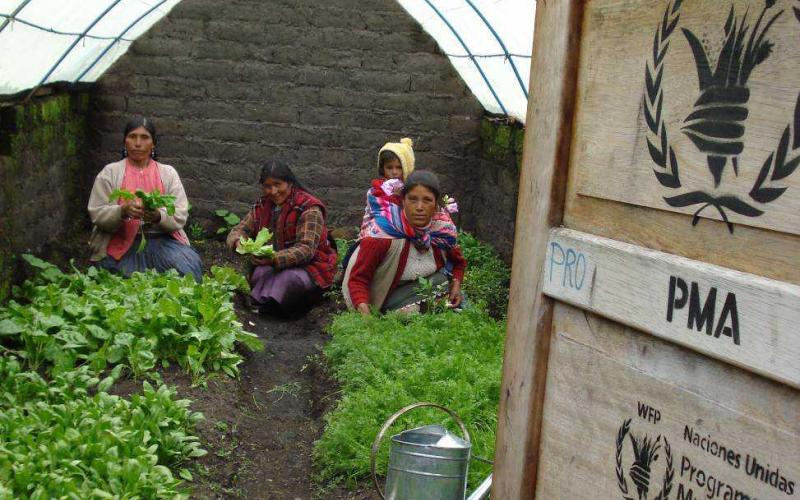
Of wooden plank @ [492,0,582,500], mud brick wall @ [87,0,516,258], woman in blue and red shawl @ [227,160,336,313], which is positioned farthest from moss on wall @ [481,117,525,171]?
wooden plank @ [492,0,582,500]

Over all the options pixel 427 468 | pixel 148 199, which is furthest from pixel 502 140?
pixel 427 468

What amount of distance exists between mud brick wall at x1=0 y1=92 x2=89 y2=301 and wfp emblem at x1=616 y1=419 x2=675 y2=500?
5.72 meters

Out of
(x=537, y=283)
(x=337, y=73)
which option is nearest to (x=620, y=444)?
(x=537, y=283)

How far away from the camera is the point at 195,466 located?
4453 millimetres

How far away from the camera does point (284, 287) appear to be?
26.0 ft

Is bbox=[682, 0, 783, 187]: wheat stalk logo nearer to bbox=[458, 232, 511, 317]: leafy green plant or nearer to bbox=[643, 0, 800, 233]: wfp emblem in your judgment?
bbox=[643, 0, 800, 233]: wfp emblem

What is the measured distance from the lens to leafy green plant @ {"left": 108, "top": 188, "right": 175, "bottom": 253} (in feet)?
24.2

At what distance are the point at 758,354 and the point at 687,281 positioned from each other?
0.21 metres

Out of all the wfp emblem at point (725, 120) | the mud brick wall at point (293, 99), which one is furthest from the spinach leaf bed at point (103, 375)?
the mud brick wall at point (293, 99)

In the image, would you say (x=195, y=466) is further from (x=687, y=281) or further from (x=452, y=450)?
(x=687, y=281)

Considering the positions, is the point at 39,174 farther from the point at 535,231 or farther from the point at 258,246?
the point at 535,231

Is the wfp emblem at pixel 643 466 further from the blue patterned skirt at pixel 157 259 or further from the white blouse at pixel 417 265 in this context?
the blue patterned skirt at pixel 157 259

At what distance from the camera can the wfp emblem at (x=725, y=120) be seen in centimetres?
162

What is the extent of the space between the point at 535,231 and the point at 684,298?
1.82 feet
